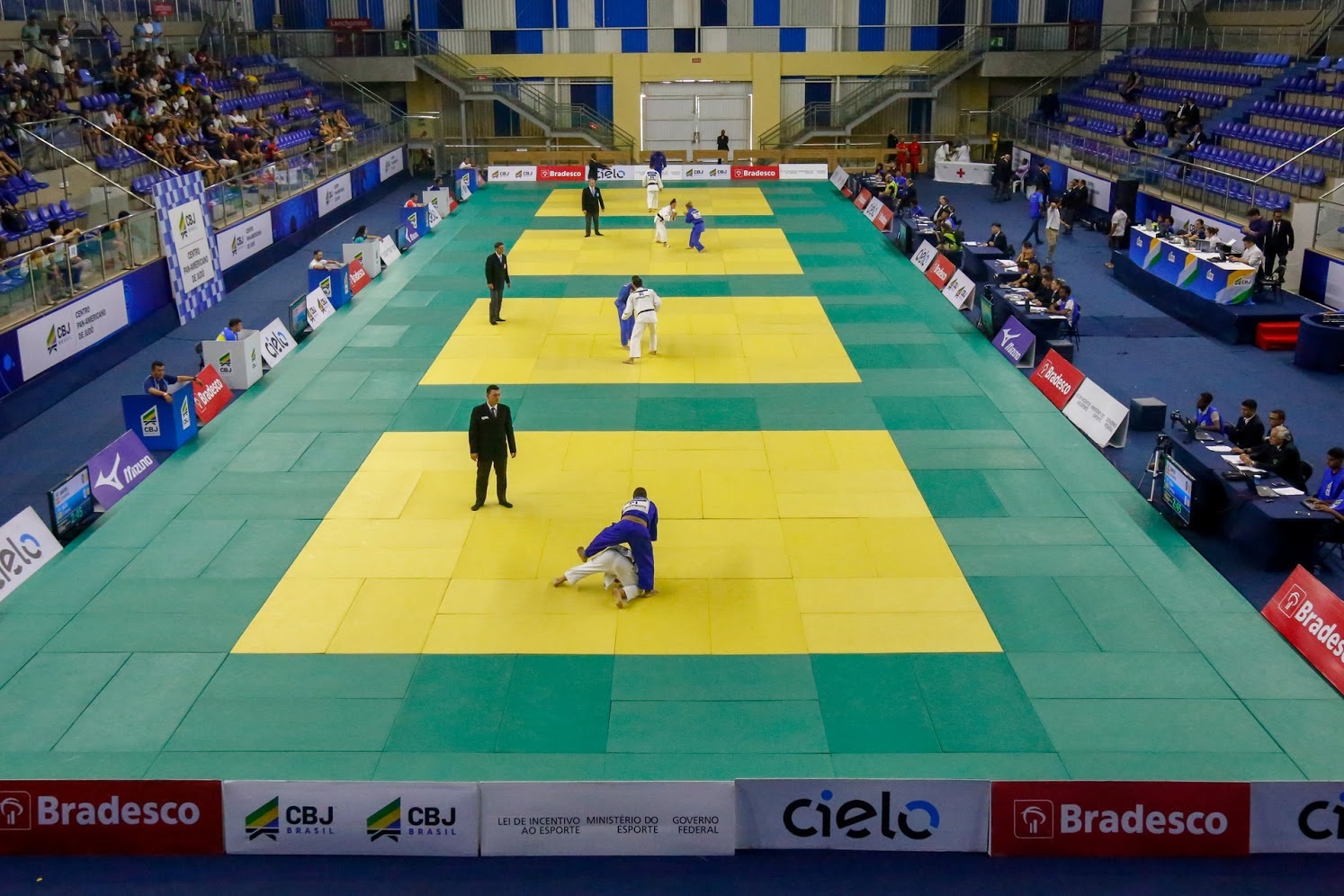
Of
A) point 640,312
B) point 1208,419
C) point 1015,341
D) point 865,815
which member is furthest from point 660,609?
point 1015,341

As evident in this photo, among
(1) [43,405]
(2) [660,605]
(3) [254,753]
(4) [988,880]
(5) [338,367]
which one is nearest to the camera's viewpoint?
(4) [988,880]

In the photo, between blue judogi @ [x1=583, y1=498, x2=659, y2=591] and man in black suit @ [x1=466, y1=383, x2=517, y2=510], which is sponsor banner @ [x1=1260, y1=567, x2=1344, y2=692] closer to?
blue judogi @ [x1=583, y1=498, x2=659, y2=591]

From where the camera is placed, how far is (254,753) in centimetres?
1219

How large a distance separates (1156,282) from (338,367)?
62.9 ft

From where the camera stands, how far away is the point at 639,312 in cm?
2488

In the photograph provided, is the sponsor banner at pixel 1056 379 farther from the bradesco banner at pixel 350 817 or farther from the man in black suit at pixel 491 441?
the bradesco banner at pixel 350 817

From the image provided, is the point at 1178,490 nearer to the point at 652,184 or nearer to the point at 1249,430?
the point at 1249,430

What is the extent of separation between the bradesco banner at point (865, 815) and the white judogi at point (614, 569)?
497 cm

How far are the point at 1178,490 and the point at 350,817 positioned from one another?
39.7ft

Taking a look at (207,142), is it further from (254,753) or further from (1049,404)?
(254,753)

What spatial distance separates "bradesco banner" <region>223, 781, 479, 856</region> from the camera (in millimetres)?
10453

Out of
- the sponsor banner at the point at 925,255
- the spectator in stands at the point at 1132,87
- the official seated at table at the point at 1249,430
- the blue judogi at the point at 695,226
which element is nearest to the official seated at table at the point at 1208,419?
the official seated at table at the point at 1249,430

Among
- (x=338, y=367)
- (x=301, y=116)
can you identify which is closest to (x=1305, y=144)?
(x=338, y=367)

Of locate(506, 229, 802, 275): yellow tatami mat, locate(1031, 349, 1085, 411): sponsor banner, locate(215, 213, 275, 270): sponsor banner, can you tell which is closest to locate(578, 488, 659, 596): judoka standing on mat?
locate(1031, 349, 1085, 411): sponsor banner
